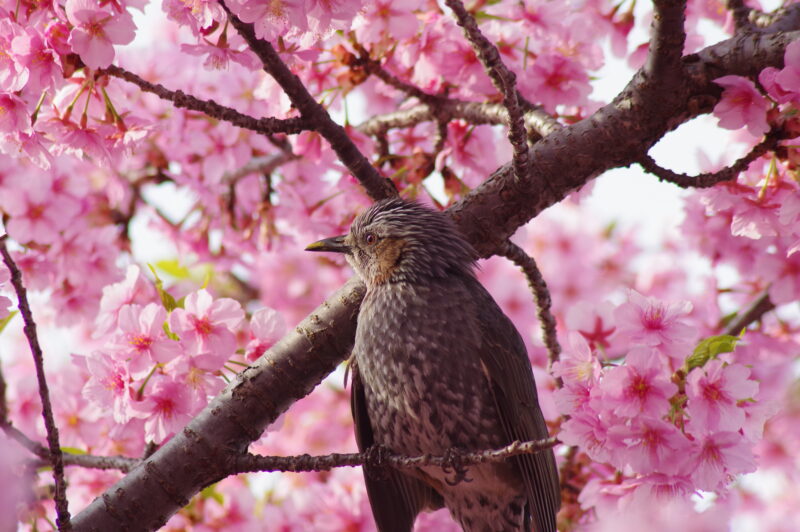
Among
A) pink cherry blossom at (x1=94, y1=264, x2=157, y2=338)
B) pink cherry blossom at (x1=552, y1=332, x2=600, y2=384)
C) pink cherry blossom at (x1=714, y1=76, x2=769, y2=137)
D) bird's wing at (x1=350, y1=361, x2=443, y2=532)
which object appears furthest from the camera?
bird's wing at (x1=350, y1=361, x2=443, y2=532)

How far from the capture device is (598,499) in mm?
2898

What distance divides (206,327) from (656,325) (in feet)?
4.75

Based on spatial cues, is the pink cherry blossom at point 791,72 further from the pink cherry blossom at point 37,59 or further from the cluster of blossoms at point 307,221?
the pink cherry blossom at point 37,59

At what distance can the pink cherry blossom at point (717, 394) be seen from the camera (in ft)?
7.69

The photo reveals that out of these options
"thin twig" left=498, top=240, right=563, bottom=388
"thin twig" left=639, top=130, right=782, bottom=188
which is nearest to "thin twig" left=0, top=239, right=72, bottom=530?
"thin twig" left=498, top=240, right=563, bottom=388

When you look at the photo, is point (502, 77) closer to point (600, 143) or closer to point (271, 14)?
point (600, 143)

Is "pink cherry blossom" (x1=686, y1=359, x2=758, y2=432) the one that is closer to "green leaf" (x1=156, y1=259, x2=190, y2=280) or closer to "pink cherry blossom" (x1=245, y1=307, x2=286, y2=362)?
"pink cherry blossom" (x1=245, y1=307, x2=286, y2=362)

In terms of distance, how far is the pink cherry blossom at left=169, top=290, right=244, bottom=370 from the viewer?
287 cm

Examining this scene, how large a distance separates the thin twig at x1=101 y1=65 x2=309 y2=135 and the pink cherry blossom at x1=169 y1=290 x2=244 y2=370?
22.6 inches

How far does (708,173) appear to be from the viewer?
2.88 m

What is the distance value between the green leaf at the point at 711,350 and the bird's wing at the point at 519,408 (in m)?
0.73

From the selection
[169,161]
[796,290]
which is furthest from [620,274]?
[169,161]

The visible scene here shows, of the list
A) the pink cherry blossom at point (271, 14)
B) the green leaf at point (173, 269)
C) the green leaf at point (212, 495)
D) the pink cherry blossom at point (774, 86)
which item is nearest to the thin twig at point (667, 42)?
the pink cherry blossom at point (774, 86)

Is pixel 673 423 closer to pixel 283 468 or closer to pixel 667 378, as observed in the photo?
pixel 667 378
